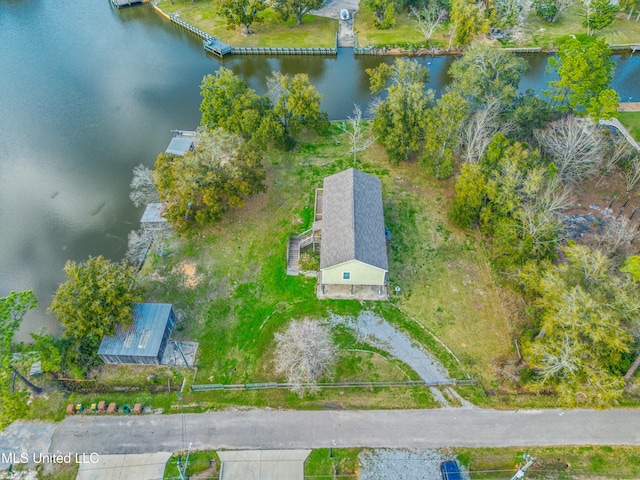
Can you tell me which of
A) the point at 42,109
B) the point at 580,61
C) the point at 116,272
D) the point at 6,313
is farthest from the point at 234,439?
the point at 42,109

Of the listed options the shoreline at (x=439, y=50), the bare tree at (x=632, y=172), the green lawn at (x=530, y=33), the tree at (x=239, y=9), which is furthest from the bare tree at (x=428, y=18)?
the bare tree at (x=632, y=172)

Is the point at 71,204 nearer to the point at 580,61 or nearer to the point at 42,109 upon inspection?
the point at 42,109

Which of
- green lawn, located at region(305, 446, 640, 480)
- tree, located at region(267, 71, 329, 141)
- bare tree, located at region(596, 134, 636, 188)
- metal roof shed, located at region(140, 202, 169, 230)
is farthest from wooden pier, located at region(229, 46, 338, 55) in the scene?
green lawn, located at region(305, 446, 640, 480)

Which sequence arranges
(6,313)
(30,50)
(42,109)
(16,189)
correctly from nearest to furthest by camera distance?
1. (6,313)
2. (16,189)
3. (42,109)
4. (30,50)

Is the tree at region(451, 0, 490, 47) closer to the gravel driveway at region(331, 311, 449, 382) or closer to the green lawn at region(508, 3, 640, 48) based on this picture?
the green lawn at region(508, 3, 640, 48)

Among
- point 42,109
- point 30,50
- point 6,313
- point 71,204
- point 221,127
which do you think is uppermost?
point 30,50
